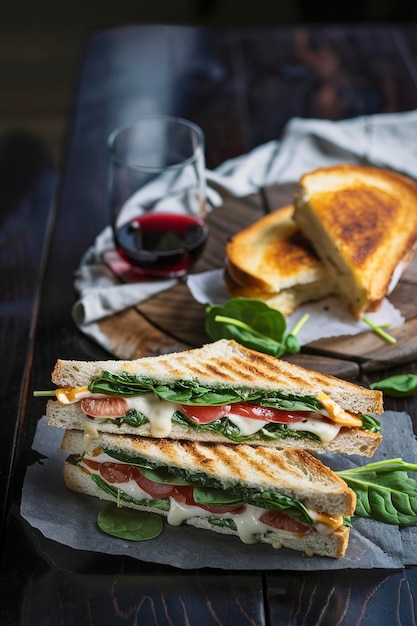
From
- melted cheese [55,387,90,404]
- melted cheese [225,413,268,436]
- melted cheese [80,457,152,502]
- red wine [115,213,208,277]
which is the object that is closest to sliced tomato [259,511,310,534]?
melted cheese [225,413,268,436]

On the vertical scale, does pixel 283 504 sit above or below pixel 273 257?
above

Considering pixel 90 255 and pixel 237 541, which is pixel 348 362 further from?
pixel 90 255

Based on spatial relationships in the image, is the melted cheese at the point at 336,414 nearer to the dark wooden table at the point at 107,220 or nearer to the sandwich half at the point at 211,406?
the sandwich half at the point at 211,406

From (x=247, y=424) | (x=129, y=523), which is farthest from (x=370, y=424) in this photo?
(x=129, y=523)

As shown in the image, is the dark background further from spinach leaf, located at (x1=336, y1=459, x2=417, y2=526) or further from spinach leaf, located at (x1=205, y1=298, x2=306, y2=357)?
spinach leaf, located at (x1=336, y1=459, x2=417, y2=526)

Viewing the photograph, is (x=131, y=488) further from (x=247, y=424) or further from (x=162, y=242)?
(x=162, y=242)

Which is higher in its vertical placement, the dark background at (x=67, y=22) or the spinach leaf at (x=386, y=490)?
the spinach leaf at (x=386, y=490)

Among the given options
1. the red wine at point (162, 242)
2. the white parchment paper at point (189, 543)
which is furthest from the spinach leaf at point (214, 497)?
the red wine at point (162, 242)
